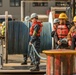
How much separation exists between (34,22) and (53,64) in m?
3.02

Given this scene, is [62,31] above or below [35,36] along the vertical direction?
above

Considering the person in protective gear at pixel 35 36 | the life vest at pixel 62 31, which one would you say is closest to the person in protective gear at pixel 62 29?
the life vest at pixel 62 31

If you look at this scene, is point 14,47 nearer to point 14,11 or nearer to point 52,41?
point 52,41

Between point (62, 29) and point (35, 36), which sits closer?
point (62, 29)

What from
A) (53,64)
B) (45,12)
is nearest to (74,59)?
(53,64)

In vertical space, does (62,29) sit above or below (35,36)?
above

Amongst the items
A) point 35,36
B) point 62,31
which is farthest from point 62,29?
point 35,36

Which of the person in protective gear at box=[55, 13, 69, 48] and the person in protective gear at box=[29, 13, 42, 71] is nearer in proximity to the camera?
the person in protective gear at box=[55, 13, 69, 48]

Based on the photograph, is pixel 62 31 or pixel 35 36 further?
pixel 35 36

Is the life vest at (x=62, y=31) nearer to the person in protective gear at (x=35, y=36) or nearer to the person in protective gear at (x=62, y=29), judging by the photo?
the person in protective gear at (x=62, y=29)

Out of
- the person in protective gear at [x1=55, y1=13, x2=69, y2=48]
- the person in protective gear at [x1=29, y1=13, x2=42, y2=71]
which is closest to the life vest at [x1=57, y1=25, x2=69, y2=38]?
the person in protective gear at [x1=55, y1=13, x2=69, y2=48]

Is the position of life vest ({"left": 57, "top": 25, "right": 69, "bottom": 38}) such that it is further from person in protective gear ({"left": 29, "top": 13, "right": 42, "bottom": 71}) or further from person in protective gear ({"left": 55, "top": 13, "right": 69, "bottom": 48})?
person in protective gear ({"left": 29, "top": 13, "right": 42, "bottom": 71})

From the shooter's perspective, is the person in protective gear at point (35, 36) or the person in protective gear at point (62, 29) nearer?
the person in protective gear at point (62, 29)

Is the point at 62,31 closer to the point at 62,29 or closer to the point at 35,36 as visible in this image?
the point at 62,29
